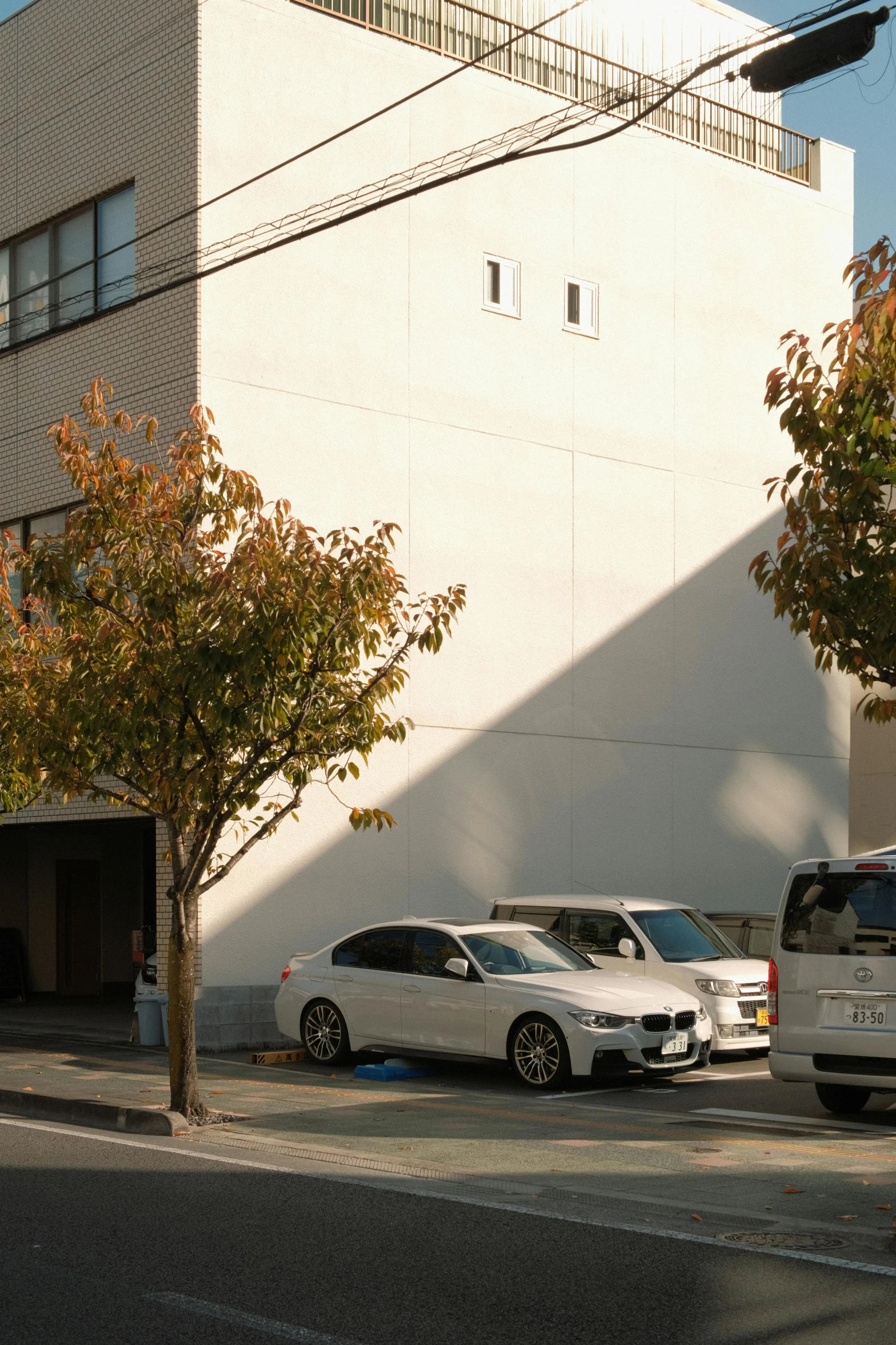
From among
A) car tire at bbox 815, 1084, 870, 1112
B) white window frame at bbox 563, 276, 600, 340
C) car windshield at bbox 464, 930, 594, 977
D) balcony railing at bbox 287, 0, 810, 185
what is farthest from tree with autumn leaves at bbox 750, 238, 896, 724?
white window frame at bbox 563, 276, 600, 340

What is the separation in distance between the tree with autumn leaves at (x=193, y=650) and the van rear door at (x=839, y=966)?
340 centimetres

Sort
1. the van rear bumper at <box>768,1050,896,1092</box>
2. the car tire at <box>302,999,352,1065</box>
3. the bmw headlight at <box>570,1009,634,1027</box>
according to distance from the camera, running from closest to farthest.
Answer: the van rear bumper at <box>768,1050,896,1092</box>
the bmw headlight at <box>570,1009,634,1027</box>
the car tire at <box>302,999,352,1065</box>

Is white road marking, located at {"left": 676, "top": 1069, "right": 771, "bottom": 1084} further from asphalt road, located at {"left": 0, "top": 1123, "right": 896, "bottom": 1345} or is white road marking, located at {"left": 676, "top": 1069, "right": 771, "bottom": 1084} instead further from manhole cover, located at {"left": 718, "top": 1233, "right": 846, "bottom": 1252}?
manhole cover, located at {"left": 718, "top": 1233, "right": 846, "bottom": 1252}

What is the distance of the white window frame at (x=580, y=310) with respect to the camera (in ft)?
71.6

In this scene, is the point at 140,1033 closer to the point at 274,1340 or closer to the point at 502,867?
the point at 502,867

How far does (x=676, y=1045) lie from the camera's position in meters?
14.5

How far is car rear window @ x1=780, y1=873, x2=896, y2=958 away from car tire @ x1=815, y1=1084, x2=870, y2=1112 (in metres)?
1.27

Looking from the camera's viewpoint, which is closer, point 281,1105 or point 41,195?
point 281,1105

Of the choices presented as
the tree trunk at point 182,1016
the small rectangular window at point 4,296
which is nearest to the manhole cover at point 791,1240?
the tree trunk at point 182,1016

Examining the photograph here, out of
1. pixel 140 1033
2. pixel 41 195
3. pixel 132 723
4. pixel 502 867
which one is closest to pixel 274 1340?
pixel 132 723

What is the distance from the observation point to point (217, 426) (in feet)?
59.3

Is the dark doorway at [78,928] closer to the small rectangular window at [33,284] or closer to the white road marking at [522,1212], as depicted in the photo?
the small rectangular window at [33,284]

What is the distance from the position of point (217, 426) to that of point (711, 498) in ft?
27.1

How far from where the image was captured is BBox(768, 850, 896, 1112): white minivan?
38.4 feet
